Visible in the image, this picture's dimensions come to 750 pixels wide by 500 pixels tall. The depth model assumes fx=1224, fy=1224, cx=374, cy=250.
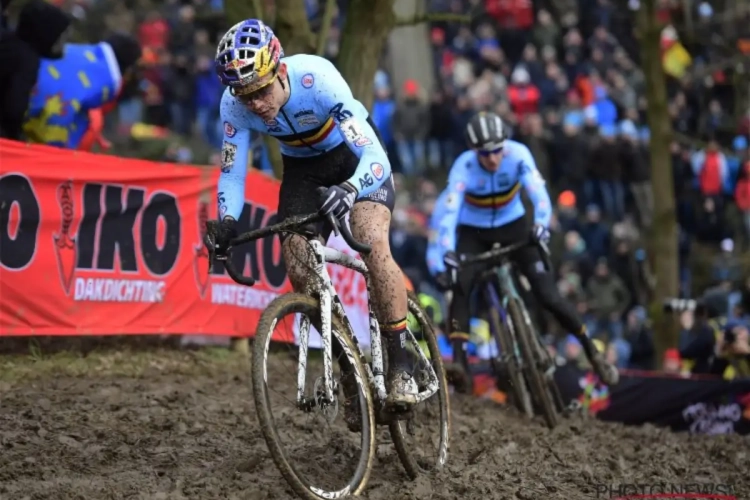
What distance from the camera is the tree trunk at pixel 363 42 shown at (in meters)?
11.8

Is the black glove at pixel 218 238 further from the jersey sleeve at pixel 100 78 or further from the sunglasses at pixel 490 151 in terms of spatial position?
the jersey sleeve at pixel 100 78

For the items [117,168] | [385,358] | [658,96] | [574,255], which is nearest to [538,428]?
[385,358]

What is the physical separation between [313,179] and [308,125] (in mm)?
397

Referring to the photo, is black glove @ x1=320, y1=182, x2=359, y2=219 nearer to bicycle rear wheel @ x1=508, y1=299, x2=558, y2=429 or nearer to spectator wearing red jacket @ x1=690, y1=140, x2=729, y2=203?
bicycle rear wheel @ x1=508, y1=299, x2=558, y2=429

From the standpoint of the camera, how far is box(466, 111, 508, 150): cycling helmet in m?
10.6

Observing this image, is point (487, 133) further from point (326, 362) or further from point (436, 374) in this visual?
point (326, 362)

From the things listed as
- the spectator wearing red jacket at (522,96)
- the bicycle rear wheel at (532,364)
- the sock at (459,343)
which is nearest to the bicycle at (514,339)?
the bicycle rear wheel at (532,364)

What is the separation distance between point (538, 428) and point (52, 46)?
5338 millimetres

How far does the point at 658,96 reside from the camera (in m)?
16.9

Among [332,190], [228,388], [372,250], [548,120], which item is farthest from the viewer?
[548,120]

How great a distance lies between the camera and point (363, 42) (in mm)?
11844

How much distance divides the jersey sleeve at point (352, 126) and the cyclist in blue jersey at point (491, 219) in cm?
382

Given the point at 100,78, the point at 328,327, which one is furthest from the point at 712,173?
the point at 328,327

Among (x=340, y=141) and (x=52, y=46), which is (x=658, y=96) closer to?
(x=52, y=46)
